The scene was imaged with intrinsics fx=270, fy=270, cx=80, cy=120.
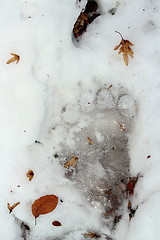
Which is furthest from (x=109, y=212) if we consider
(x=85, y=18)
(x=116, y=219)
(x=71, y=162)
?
(x=85, y=18)

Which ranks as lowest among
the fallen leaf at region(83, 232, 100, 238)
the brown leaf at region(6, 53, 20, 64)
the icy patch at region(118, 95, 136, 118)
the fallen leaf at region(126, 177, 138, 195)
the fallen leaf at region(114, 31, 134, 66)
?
the fallen leaf at region(83, 232, 100, 238)

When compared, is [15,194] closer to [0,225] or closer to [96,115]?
[0,225]

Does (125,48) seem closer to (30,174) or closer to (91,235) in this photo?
(30,174)

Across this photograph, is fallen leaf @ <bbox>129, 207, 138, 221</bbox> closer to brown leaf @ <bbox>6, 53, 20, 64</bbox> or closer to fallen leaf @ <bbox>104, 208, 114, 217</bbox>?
fallen leaf @ <bbox>104, 208, 114, 217</bbox>

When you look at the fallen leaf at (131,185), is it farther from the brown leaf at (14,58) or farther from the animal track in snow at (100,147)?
the brown leaf at (14,58)

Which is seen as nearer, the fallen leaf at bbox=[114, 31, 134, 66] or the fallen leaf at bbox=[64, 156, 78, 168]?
the fallen leaf at bbox=[114, 31, 134, 66]

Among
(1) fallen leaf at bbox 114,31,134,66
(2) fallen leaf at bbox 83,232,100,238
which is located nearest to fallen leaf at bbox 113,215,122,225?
(2) fallen leaf at bbox 83,232,100,238

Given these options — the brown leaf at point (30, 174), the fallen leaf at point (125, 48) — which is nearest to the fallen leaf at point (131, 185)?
the brown leaf at point (30, 174)
